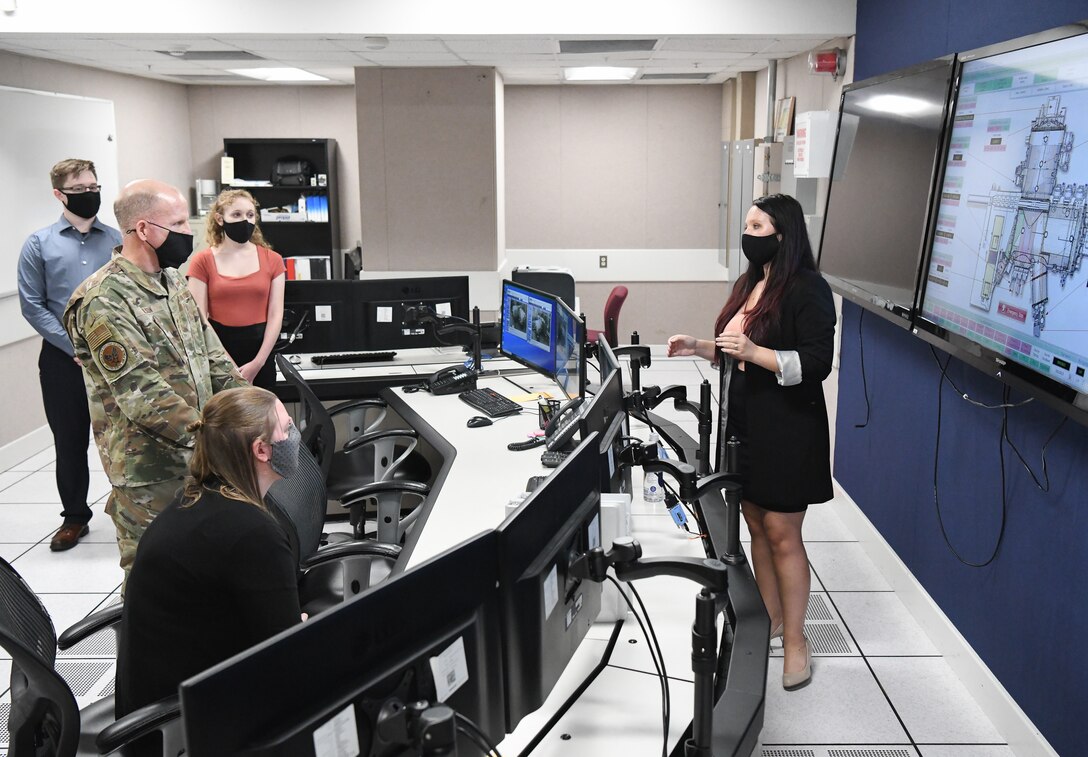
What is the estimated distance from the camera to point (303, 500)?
3209mm

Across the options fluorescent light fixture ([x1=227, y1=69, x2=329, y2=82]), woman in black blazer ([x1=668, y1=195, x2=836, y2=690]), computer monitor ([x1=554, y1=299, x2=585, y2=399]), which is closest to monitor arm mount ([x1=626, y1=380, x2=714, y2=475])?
woman in black blazer ([x1=668, y1=195, x2=836, y2=690])

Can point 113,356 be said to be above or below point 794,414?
above

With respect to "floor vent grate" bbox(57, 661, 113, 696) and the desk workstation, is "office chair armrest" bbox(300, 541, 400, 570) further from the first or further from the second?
"floor vent grate" bbox(57, 661, 113, 696)

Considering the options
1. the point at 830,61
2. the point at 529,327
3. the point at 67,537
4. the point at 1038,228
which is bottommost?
the point at 67,537

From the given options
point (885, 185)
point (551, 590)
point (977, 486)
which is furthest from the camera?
point (885, 185)

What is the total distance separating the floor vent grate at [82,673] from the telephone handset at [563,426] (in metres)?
1.79

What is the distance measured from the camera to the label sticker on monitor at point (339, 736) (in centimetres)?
125

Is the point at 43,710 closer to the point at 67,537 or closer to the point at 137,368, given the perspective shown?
the point at 137,368

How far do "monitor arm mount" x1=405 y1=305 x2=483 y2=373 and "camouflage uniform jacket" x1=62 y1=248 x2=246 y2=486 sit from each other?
184cm

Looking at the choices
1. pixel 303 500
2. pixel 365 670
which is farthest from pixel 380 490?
pixel 365 670

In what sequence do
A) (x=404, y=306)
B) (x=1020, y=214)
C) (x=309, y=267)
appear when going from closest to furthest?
(x=1020, y=214) → (x=404, y=306) → (x=309, y=267)

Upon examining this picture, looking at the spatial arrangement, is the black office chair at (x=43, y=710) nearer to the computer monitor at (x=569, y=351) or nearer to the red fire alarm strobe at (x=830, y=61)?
the computer monitor at (x=569, y=351)

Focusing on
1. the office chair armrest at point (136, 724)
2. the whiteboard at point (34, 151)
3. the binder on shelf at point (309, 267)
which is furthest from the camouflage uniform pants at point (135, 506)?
the binder on shelf at point (309, 267)

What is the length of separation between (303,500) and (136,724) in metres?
1.28
